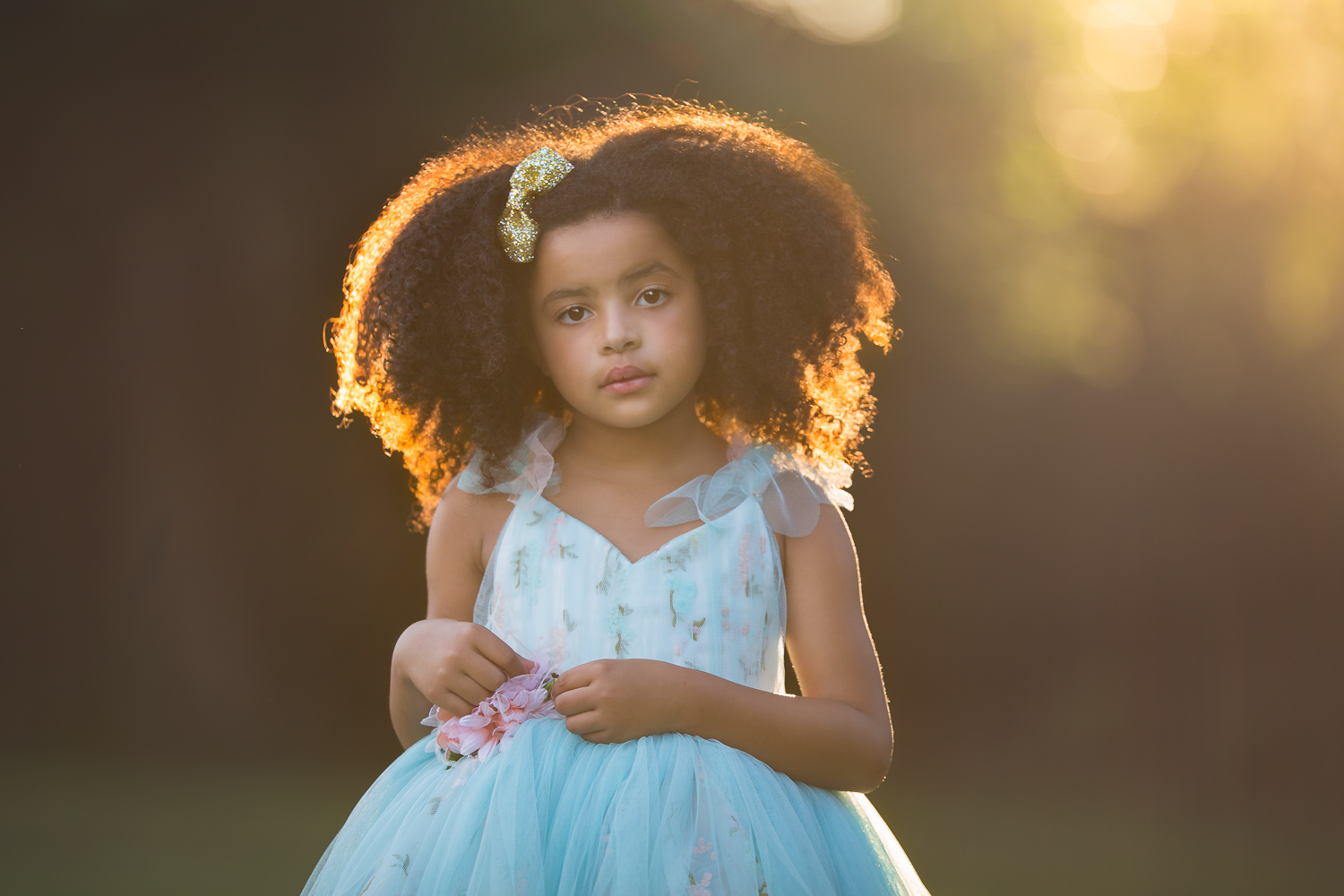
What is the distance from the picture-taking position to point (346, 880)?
1091 mm

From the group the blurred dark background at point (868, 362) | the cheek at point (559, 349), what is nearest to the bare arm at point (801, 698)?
the cheek at point (559, 349)

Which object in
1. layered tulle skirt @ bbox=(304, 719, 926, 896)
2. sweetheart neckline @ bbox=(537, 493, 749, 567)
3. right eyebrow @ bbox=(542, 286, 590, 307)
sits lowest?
layered tulle skirt @ bbox=(304, 719, 926, 896)

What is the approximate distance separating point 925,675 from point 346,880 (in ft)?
6.91

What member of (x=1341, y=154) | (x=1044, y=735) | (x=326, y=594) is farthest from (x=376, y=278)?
(x=1341, y=154)

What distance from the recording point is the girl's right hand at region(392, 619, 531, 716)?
3.75ft

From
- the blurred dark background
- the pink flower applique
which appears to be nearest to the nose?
the pink flower applique

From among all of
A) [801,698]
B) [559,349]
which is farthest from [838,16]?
[801,698]

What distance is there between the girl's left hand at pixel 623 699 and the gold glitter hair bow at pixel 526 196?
20.1 inches

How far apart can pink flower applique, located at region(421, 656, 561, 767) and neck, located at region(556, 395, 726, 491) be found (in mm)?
304

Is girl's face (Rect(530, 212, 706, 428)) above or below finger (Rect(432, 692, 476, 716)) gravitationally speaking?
above

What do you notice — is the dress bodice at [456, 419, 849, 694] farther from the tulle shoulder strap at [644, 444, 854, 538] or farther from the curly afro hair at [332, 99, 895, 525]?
the curly afro hair at [332, 99, 895, 525]

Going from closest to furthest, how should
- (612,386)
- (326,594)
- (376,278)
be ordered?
(612,386) < (376,278) < (326,594)

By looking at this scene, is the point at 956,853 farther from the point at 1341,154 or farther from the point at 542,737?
the point at 1341,154

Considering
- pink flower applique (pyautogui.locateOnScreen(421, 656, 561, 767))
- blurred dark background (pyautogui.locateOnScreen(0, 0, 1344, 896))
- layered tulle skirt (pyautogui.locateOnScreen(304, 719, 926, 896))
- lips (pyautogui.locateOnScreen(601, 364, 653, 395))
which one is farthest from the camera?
blurred dark background (pyautogui.locateOnScreen(0, 0, 1344, 896))
